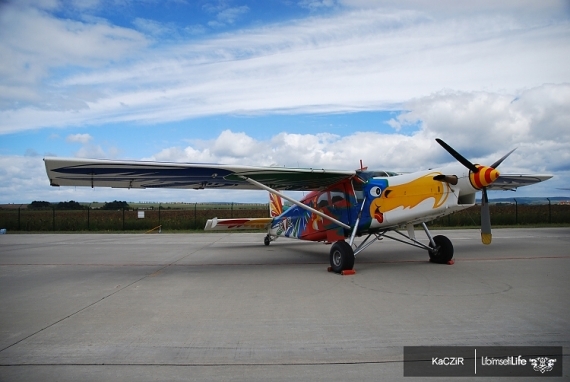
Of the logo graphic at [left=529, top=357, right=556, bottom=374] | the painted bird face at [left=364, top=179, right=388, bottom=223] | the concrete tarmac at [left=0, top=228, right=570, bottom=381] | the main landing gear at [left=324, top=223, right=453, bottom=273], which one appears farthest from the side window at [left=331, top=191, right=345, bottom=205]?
the logo graphic at [left=529, top=357, right=556, bottom=374]

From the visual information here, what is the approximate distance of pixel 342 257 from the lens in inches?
377

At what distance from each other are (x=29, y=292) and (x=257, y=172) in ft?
18.2

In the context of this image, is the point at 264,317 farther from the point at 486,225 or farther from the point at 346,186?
the point at 486,225

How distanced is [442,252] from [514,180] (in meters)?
5.52

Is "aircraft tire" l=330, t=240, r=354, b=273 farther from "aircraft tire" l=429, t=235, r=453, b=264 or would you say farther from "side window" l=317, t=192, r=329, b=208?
"aircraft tire" l=429, t=235, r=453, b=264

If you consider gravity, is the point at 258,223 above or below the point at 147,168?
below

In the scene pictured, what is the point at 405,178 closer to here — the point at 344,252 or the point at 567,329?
the point at 344,252

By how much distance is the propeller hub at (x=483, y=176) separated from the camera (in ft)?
27.8

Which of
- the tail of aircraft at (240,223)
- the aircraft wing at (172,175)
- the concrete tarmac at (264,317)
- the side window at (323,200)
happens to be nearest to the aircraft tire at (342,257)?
the concrete tarmac at (264,317)

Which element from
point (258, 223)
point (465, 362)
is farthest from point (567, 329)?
point (258, 223)

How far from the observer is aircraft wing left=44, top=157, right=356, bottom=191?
938 centimetres

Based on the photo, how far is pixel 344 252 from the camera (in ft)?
31.4

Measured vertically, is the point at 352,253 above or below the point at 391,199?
below

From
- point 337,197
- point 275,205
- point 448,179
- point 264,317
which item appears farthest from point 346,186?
point 275,205
